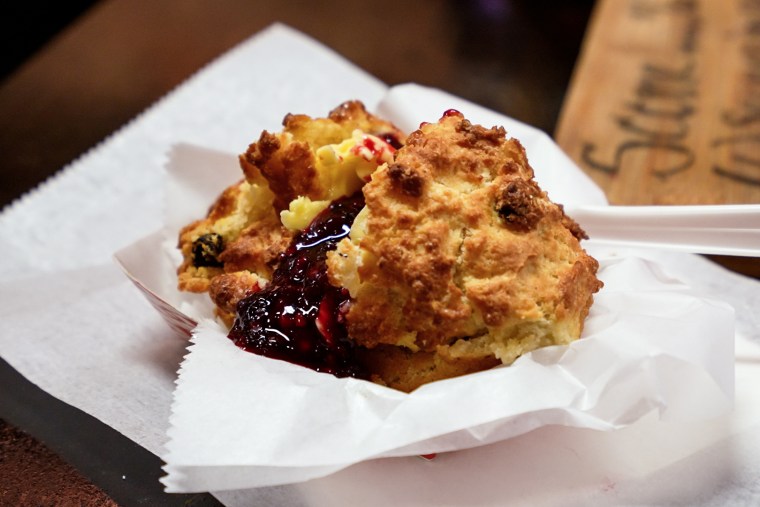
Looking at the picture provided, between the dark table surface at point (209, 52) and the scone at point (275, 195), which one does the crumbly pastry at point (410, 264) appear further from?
the dark table surface at point (209, 52)

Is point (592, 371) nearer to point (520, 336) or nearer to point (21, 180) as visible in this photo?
point (520, 336)

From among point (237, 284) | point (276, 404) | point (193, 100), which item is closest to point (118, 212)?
point (193, 100)

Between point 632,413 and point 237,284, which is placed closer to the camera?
point 632,413

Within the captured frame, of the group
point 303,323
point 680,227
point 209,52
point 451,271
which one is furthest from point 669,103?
point 303,323

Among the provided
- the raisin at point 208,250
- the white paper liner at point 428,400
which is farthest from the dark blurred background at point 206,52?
the white paper liner at point 428,400

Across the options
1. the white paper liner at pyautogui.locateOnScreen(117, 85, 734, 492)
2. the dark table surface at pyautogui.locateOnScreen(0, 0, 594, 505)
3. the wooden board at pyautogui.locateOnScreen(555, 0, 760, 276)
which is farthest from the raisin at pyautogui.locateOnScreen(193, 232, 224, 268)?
the wooden board at pyautogui.locateOnScreen(555, 0, 760, 276)

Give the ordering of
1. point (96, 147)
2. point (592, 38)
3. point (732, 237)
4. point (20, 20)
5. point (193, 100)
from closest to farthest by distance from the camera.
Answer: point (732, 237)
point (96, 147)
point (193, 100)
point (592, 38)
point (20, 20)
